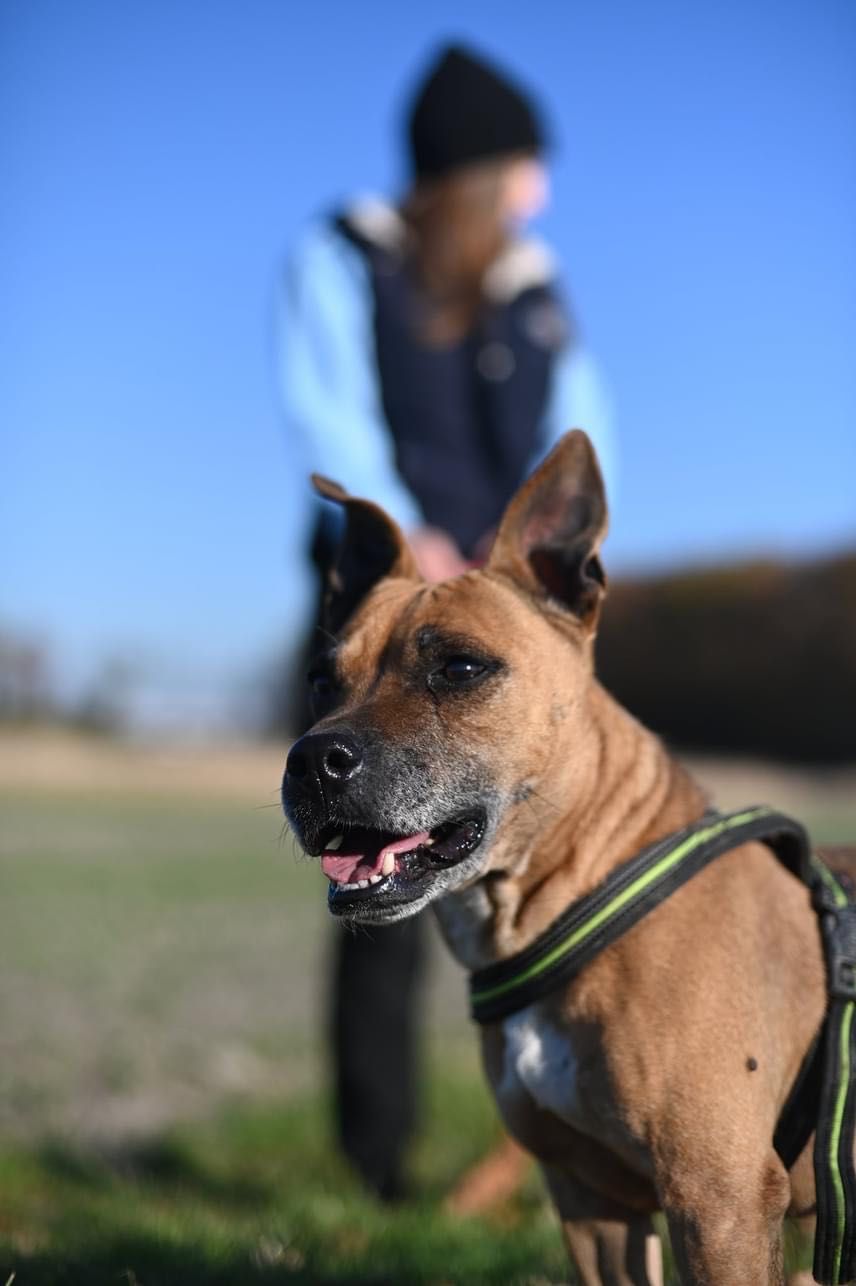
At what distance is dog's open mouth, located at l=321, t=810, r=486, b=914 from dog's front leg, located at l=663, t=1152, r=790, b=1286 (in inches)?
32.9

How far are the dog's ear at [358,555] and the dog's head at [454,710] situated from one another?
89mm

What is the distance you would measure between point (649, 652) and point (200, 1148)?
99.4 feet

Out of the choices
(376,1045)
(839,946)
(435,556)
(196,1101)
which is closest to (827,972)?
(839,946)

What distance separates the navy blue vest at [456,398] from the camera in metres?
4.87

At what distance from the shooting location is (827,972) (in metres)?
3.04

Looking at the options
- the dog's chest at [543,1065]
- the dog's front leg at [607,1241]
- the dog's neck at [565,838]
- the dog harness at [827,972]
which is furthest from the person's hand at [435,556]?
the dog's front leg at [607,1241]

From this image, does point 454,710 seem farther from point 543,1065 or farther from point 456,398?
point 456,398

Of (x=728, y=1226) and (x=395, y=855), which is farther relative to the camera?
(x=395, y=855)

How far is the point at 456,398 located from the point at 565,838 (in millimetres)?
2176

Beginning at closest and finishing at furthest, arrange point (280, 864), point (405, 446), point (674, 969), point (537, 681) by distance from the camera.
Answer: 1. point (674, 969)
2. point (537, 681)
3. point (405, 446)
4. point (280, 864)

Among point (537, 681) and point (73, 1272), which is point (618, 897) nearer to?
point (537, 681)

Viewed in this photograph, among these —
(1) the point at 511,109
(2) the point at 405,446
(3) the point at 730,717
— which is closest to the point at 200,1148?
(2) the point at 405,446

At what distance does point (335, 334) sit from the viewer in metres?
4.93

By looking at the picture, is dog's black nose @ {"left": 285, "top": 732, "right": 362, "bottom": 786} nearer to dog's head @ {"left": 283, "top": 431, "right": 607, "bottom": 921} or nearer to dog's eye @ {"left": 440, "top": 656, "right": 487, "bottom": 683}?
dog's head @ {"left": 283, "top": 431, "right": 607, "bottom": 921}
